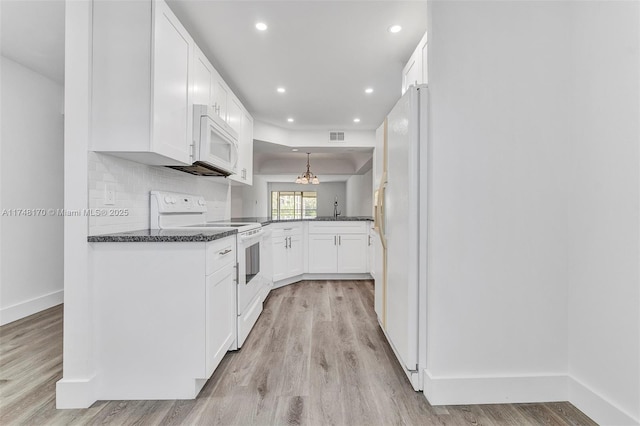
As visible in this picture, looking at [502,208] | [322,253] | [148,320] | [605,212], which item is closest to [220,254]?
[148,320]

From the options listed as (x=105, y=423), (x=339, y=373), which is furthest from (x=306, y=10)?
(x=105, y=423)

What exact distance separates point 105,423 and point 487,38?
2.75 metres

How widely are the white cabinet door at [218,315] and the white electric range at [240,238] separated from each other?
0.14m

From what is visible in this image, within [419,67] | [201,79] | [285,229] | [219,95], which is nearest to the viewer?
[419,67]

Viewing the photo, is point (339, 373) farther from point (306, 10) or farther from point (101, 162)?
point (306, 10)

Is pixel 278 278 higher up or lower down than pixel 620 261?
lower down

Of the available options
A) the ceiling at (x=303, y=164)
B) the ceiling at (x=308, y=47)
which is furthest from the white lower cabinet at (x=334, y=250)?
the ceiling at (x=303, y=164)

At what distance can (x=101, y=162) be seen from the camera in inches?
67.4

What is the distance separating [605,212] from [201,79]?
2745 mm

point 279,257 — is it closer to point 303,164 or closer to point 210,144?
point 210,144

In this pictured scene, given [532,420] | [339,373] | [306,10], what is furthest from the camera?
[306,10]

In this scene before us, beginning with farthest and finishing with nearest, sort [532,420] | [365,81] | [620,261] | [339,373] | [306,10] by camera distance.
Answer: [365,81], [306,10], [339,373], [532,420], [620,261]

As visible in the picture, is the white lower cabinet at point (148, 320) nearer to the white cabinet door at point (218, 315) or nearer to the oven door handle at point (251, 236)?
the white cabinet door at point (218, 315)

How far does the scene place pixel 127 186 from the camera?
1.98m
